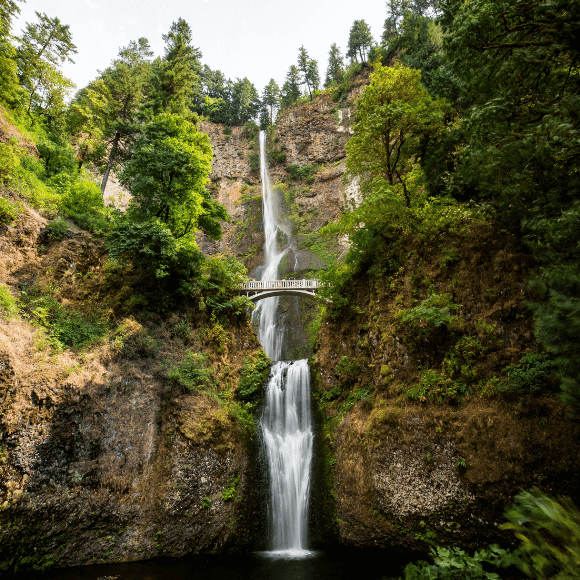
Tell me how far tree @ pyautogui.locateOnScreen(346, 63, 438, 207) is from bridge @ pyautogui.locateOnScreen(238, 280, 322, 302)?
A: 413 inches

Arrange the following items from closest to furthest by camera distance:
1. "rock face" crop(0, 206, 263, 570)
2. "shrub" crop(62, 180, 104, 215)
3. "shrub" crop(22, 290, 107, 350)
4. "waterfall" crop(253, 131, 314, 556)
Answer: "rock face" crop(0, 206, 263, 570)
"shrub" crop(22, 290, 107, 350)
"waterfall" crop(253, 131, 314, 556)
"shrub" crop(62, 180, 104, 215)

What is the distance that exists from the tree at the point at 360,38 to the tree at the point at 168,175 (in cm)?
4244

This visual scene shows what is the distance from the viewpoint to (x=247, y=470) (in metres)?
11.7

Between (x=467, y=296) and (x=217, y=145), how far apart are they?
147 ft

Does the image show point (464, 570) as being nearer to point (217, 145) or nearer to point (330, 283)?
point (330, 283)

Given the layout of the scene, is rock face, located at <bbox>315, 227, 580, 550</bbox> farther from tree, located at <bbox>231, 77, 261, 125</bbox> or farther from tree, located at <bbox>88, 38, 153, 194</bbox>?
tree, located at <bbox>231, 77, 261, 125</bbox>

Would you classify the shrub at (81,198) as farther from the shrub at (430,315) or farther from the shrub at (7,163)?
the shrub at (430,315)

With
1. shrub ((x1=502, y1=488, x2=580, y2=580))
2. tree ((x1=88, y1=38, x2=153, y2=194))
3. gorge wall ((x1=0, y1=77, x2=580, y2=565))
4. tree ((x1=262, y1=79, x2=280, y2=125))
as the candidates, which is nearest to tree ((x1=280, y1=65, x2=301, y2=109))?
tree ((x1=262, y1=79, x2=280, y2=125))

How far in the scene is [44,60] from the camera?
62.4ft

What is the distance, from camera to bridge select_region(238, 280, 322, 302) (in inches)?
908

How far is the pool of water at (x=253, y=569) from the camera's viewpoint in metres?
8.12

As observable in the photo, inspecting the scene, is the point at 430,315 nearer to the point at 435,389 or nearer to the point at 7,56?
the point at 435,389

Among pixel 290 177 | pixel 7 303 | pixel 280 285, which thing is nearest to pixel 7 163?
pixel 7 303

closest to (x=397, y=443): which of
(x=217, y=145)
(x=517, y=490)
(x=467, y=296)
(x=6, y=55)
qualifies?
(x=517, y=490)
